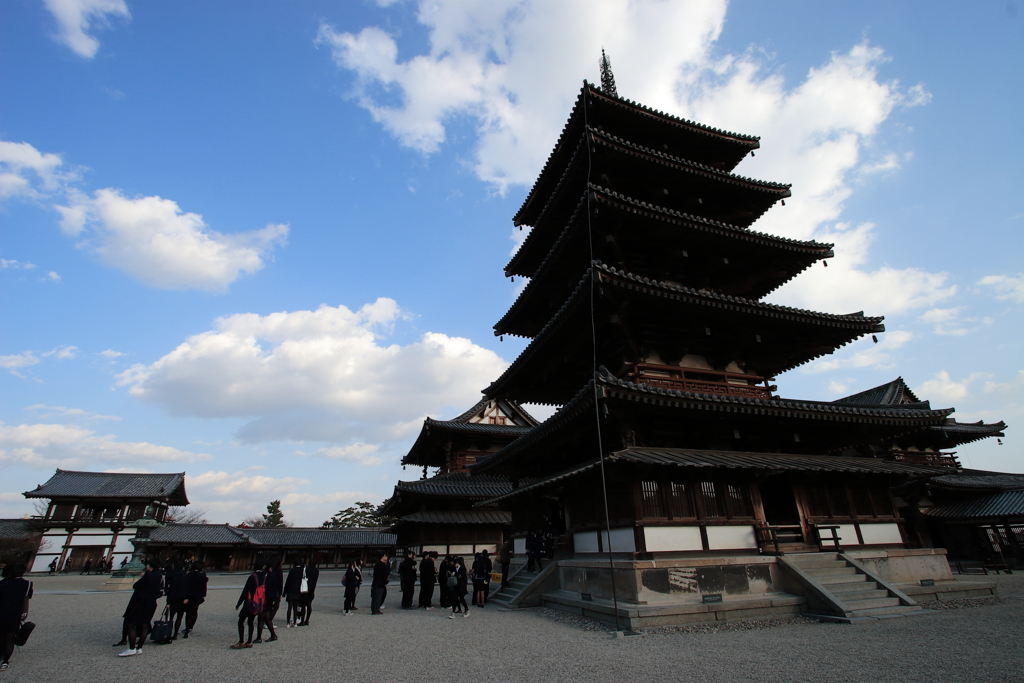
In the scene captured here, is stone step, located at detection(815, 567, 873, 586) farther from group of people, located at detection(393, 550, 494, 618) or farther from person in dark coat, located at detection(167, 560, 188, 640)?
person in dark coat, located at detection(167, 560, 188, 640)

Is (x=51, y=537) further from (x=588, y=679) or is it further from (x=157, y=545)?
(x=588, y=679)

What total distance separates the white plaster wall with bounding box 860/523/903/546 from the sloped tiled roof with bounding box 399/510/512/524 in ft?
53.7

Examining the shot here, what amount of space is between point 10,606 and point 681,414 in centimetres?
1301

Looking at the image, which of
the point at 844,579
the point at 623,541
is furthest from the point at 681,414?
the point at 844,579

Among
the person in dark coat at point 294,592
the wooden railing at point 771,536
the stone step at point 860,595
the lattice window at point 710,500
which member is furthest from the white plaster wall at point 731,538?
the person in dark coat at point 294,592

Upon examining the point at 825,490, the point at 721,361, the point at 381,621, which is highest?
the point at 721,361

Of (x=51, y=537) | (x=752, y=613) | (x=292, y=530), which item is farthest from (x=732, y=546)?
(x=51, y=537)

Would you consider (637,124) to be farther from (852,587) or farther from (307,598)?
(307,598)

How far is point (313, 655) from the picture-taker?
27.8ft

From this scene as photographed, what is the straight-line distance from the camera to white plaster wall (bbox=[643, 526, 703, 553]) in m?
11.2

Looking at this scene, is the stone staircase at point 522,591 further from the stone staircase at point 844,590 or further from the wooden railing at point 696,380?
the stone staircase at point 844,590

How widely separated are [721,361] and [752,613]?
6817 mm

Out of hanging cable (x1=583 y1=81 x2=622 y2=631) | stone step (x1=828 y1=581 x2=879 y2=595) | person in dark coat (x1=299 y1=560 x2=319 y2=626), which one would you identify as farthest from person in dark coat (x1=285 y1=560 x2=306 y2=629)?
stone step (x1=828 y1=581 x2=879 y2=595)

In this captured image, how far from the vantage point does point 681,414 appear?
12.4 metres
